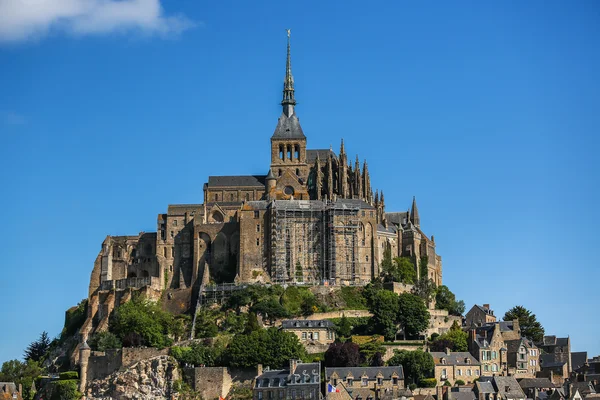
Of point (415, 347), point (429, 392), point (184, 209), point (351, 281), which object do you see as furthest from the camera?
point (184, 209)

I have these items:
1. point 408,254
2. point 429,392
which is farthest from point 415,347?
point 408,254

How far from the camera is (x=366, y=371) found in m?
88.6

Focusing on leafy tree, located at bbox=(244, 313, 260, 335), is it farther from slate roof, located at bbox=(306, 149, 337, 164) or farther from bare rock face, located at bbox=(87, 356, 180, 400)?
slate roof, located at bbox=(306, 149, 337, 164)

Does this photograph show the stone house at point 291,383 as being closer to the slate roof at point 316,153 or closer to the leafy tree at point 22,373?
the leafy tree at point 22,373

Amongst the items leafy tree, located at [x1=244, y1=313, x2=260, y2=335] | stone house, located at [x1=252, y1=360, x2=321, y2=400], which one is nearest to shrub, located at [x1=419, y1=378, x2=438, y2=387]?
stone house, located at [x1=252, y1=360, x2=321, y2=400]

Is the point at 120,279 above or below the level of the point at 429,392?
above

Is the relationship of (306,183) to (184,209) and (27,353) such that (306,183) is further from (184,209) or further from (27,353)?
(27,353)

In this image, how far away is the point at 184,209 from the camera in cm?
11194

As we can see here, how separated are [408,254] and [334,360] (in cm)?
2211

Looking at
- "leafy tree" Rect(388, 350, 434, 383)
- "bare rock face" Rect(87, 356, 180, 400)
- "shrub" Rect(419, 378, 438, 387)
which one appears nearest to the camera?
"shrub" Rect(419, 378, 438, 387)

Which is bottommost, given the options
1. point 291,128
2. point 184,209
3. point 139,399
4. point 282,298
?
point 139,399

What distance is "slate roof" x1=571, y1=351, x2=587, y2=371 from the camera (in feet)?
340

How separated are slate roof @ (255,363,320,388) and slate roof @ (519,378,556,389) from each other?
1647 cm

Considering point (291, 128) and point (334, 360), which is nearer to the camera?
point (334, 360)
